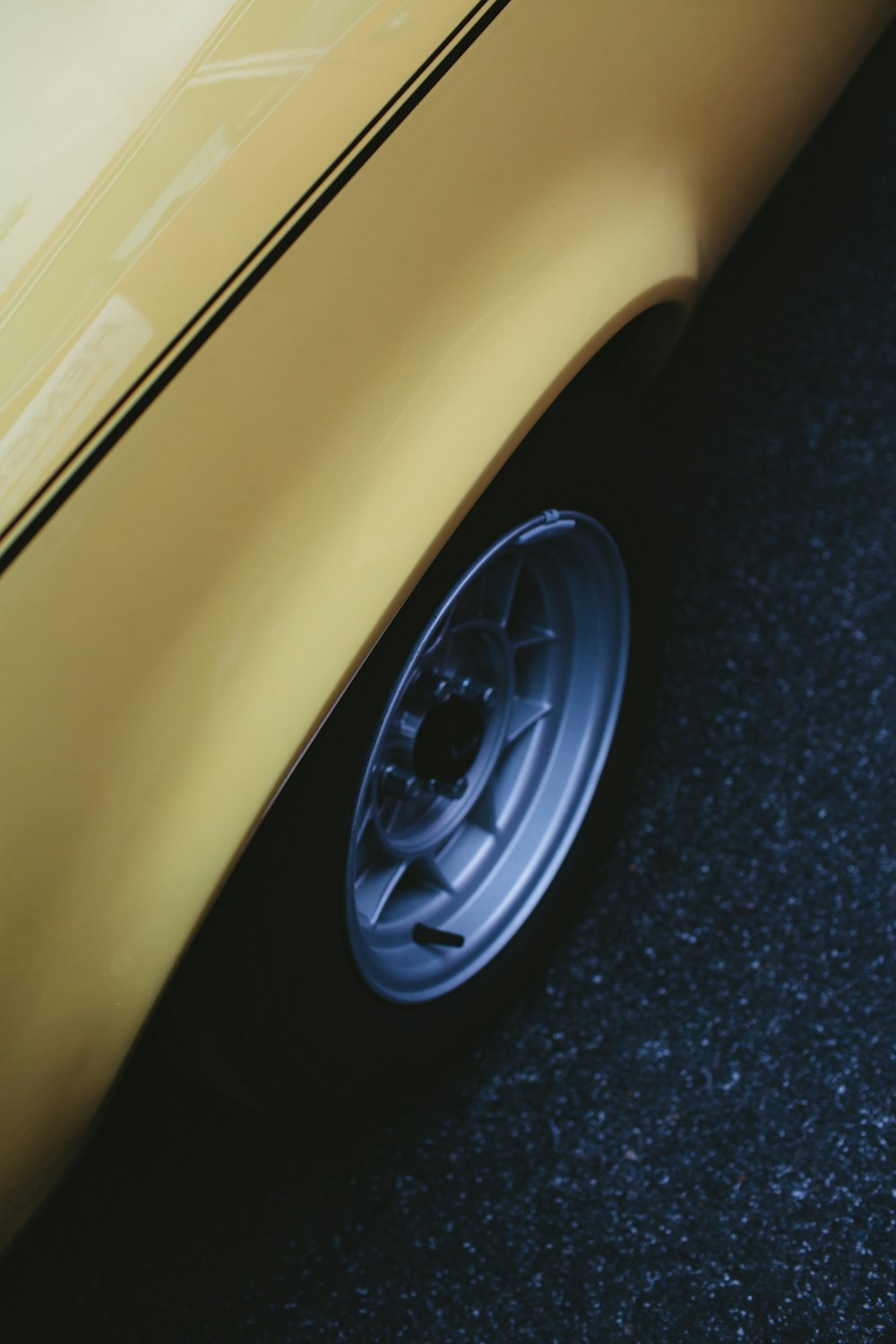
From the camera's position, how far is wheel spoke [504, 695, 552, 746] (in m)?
1.61

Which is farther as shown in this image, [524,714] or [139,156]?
[524,714]

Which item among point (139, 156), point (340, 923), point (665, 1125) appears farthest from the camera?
point (665, 1125)

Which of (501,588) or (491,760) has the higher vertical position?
(501,588)

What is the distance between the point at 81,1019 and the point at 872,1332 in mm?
1024

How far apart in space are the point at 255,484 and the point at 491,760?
0.71 m

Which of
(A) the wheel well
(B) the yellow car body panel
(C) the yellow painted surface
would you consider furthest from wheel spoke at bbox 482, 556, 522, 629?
(C) the yellow painted surface

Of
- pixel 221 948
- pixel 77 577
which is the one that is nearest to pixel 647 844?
pixel 221 948

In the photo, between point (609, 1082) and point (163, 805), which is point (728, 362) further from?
point (163, 805)

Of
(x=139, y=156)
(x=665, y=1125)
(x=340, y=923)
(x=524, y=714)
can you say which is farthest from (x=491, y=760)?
(x=139, y=156)

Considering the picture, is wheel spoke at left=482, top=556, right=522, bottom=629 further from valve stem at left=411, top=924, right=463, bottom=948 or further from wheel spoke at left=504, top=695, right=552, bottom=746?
valve stem at left=411, top=924, right=463, bottom=948

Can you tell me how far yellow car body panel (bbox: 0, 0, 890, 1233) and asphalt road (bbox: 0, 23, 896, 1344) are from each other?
0.60 meters

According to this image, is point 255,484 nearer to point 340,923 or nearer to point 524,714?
point 340,923

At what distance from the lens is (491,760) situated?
1.57 metres

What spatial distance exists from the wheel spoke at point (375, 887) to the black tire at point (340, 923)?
123 millimetres
